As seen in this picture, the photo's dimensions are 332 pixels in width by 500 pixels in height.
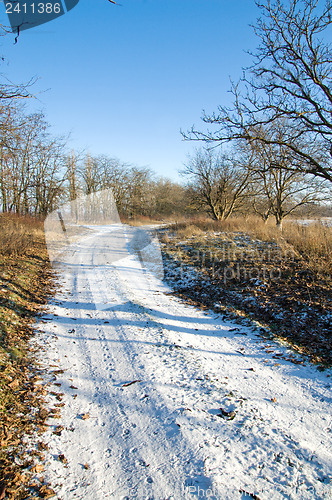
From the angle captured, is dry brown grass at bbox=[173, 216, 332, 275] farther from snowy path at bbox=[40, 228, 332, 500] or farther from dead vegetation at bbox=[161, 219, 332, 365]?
snowy path at bbox=[40, 228, 332, 500]

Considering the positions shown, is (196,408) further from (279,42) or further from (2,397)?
(279,42)

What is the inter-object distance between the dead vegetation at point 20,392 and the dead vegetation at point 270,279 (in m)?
4.19

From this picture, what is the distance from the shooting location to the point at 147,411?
124 inches

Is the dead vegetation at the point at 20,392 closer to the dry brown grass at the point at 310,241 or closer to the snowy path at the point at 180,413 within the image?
the snowy path at the point at 180,413

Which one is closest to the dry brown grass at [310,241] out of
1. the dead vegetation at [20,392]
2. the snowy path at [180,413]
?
the snowy path at [180,413]

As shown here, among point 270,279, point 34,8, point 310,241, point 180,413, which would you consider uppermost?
point 34,8

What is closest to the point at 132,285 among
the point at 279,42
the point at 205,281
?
the point at 205,281

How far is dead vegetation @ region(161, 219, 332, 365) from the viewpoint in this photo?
5.24m

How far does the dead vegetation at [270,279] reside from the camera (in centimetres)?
524

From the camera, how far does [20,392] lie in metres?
3.26

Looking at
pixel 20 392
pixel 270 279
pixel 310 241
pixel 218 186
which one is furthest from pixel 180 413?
pixel 218 186

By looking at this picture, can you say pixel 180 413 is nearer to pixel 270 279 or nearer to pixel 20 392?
pixel 20 392

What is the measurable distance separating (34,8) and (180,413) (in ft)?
21.1

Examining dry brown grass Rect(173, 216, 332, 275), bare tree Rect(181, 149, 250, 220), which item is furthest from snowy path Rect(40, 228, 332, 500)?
bare tree Rect(181, 149, 250, 220)
